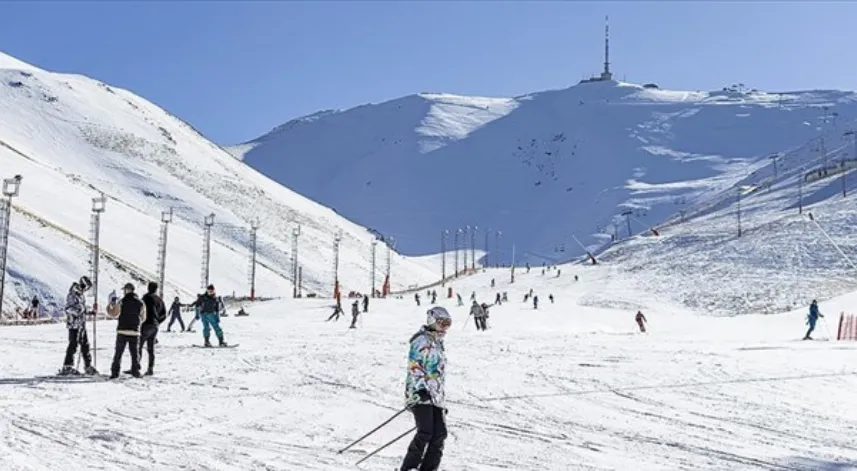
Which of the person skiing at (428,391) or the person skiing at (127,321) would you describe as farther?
the person skiing at (127,321)

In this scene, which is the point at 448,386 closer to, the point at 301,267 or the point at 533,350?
the point at 533,350

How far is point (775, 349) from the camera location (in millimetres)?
27812

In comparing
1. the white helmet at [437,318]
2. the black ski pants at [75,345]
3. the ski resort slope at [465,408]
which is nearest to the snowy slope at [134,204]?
the ski resort slope at [465,408]

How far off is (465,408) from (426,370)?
596cm

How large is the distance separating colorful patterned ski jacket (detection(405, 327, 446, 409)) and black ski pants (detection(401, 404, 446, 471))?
3.3 inches

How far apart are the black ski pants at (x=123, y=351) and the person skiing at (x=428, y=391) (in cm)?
911

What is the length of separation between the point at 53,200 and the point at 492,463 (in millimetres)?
88077

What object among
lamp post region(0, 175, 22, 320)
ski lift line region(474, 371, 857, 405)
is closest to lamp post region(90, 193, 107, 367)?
lamp post region(0, 175, 22, 320)

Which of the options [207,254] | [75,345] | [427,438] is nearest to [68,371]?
[75,345]

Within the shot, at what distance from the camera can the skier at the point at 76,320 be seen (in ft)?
55.0

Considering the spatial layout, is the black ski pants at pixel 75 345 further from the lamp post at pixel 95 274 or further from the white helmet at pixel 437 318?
the white helmet at pixel 437 318

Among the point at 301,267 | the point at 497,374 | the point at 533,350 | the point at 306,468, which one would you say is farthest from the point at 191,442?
the point at 301,267

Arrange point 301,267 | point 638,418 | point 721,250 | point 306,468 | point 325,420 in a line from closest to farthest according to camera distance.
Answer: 1. point 306,468
2. point 325,420
3. point 638,418
4. point 721,250
5. point 301,267

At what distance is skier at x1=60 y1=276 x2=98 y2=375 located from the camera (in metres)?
16.8
